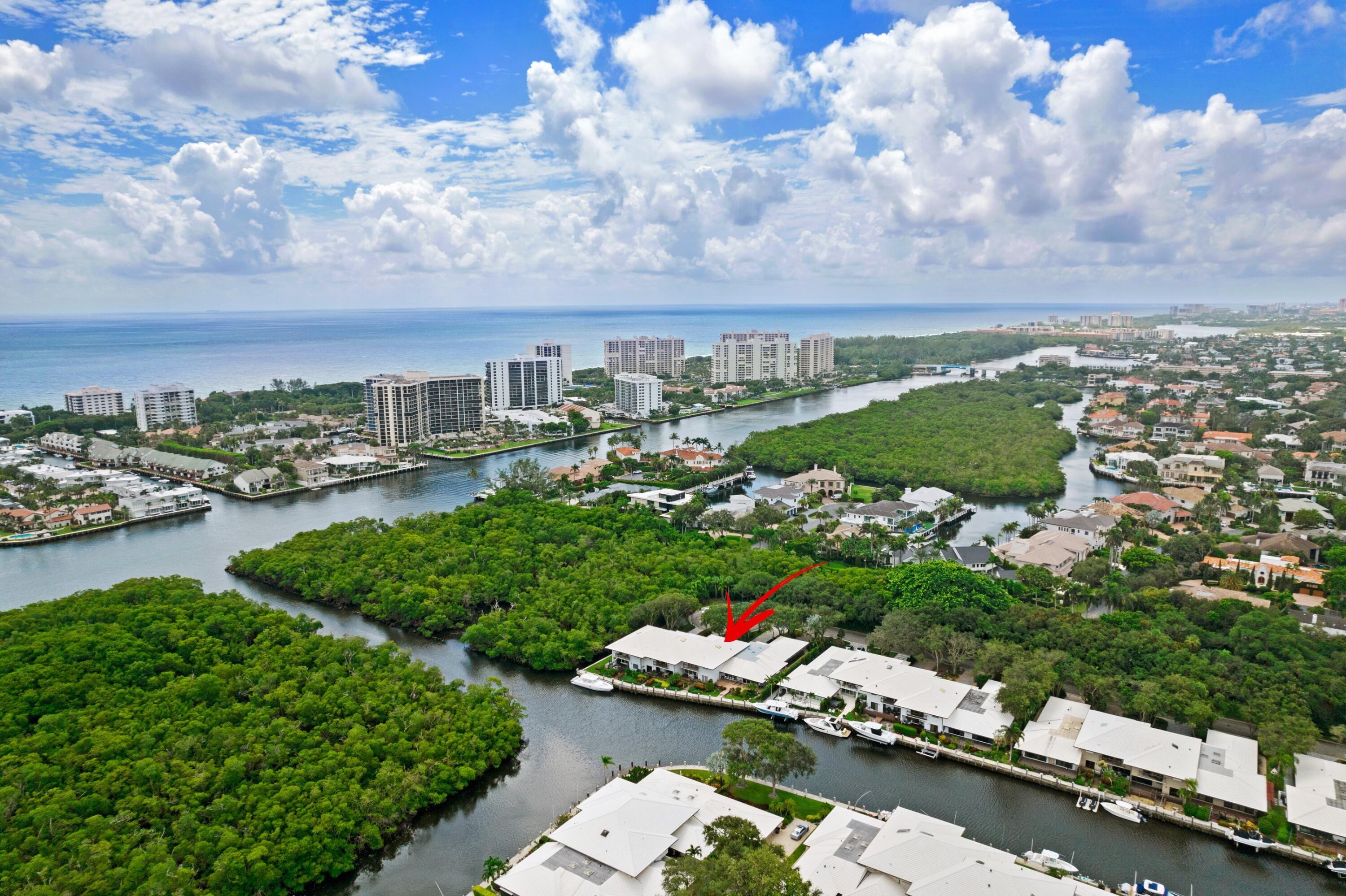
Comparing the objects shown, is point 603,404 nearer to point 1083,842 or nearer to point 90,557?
point 90,557

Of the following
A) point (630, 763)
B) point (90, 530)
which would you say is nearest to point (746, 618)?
point (630, 763)

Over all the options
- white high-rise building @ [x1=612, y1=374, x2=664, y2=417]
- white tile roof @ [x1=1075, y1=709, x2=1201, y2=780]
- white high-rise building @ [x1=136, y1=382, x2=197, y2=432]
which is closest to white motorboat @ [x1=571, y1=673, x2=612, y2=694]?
white tile roof @ [x1=1075, y1=709, x2=1201, y2=780]

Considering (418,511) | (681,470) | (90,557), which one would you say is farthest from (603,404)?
(90,557)

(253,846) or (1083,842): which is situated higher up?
(253,846)

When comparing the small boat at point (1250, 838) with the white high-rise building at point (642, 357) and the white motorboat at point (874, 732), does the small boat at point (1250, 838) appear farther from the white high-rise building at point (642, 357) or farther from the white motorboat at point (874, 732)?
the white high-rise building at point (642, 357)

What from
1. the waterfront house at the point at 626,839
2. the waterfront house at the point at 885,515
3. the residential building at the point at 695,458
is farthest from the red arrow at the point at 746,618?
the residential building at the point at 695,458

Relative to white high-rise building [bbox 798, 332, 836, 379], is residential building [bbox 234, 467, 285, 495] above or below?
below

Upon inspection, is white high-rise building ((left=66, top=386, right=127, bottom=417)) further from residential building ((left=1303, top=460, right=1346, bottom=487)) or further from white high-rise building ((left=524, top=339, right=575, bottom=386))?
residential building ((left=1303, top=460, right=1346, bottom=487))
